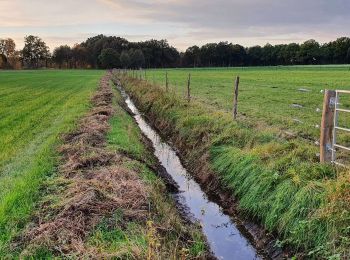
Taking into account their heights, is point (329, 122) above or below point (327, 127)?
above

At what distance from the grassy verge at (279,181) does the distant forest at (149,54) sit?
13368cm

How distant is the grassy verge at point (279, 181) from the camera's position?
20.5 ft

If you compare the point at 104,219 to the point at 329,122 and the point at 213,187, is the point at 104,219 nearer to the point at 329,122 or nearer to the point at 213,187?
the point at 213,187

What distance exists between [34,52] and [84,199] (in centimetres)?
18065

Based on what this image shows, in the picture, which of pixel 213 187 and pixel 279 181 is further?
pixel 213 187

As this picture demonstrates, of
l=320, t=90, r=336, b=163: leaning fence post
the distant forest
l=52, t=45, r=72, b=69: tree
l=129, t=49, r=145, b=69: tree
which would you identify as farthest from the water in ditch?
l=52, t=45, r=72, b=69: tree

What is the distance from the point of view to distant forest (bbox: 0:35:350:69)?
5807 inches

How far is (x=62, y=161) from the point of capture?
9820 mm

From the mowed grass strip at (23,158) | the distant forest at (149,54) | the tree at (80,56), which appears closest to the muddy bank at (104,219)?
the mowed grass strip at (23,158)

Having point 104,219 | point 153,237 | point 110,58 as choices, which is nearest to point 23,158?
point 104,219

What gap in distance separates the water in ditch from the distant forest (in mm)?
134272

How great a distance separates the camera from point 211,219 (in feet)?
28.3

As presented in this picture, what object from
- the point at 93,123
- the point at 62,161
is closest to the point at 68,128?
the point at 93,123

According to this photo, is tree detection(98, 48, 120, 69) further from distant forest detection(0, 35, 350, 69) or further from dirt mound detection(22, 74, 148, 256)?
dirt mound detection(22, 74, 148, 256)
